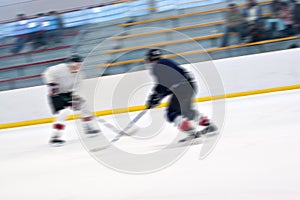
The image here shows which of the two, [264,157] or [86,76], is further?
[86,76]

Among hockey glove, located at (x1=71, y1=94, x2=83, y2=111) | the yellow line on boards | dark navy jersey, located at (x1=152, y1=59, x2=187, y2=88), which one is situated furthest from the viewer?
the yellow line on boards

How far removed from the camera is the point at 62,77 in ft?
19.3

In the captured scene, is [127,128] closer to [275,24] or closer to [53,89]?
[53,89]

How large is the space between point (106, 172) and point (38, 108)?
4227 millimetres

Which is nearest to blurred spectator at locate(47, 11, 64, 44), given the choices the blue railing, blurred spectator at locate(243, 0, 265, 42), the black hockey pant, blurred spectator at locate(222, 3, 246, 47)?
the blue railing

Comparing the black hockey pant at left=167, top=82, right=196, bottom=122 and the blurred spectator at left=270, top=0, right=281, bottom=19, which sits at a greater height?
the blurred spectator at left=270, top=0, right=281, bottom=19

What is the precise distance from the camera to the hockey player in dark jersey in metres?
4.60

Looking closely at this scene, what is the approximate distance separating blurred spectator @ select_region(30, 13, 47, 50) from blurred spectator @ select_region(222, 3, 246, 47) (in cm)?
341

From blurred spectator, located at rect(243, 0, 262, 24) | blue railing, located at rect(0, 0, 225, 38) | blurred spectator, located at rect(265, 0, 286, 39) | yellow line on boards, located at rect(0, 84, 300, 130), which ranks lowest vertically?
yellow line on boards, located at rect(0, 84, 300, 130)

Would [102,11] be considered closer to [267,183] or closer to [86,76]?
[86,76]

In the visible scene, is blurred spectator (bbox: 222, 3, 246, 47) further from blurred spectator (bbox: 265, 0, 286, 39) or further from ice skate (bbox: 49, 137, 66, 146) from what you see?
ice skate (bbox: 49, 137, 66, 146)

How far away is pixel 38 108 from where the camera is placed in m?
7.92

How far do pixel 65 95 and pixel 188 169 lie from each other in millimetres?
2729

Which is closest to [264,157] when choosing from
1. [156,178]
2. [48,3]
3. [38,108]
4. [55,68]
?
[156,178]
